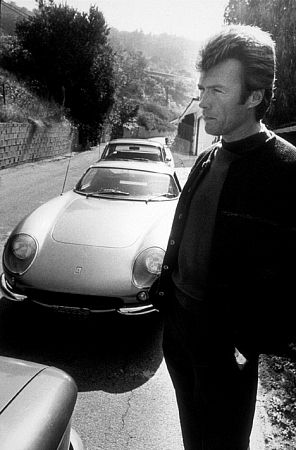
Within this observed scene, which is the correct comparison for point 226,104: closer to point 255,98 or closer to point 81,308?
point 255,98

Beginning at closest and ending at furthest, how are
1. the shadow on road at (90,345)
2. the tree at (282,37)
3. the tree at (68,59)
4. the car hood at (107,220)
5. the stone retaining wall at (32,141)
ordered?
the shadow on road at (90,345), the car hood at (107,220), the tree at (282,37), the stone retaining wall at (32,141), the tree at (68,59)

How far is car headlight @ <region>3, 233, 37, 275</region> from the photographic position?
3.45 meters

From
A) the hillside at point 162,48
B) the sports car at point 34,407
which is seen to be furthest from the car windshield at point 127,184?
the hillside at point 162,48

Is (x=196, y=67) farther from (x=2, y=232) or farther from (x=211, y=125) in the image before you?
(x=2, y=232)

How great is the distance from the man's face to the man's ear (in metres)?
0.01

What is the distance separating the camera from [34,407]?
1.37 metres

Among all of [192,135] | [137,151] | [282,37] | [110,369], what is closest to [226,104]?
[110,369]

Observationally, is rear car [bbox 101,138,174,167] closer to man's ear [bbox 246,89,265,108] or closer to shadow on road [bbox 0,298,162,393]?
shadow on road [bbox 0,298,162,393]

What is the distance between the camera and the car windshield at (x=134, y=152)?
9.62 metres

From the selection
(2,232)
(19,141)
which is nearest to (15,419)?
(2,232)

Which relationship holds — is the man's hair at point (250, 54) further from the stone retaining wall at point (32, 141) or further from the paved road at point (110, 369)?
the stone retaining wall at point (32, 141)

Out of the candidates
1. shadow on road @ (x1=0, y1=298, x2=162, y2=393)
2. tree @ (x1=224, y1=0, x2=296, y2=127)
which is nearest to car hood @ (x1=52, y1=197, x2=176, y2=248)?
shadow on road @ (x1=0, y1=298, x2=162, y2=393)

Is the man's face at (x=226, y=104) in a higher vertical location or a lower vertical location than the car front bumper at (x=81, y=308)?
higher

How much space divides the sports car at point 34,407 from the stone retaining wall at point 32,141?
13.8 m
